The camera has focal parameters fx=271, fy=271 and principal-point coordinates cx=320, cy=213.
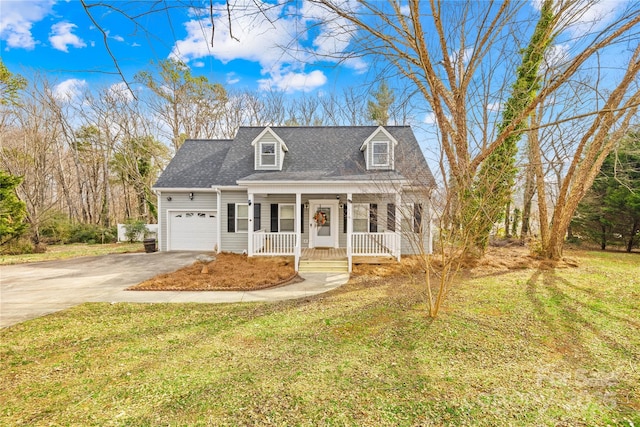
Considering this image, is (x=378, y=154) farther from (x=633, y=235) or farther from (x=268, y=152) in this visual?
(x=633, y=235)

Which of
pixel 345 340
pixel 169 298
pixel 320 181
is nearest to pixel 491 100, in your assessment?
pixel 320 181

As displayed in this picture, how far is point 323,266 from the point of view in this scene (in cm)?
967

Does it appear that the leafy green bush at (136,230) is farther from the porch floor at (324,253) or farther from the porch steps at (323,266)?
the porch steps at (323,266)

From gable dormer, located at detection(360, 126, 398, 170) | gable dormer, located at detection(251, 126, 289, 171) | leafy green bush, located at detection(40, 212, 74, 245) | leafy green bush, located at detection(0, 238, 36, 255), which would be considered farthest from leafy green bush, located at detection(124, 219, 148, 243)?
gable dormer, located at detection(360, 126, 398, 170)

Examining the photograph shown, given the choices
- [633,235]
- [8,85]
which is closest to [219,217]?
[8,85]

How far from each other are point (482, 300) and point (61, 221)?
2213 centimetres

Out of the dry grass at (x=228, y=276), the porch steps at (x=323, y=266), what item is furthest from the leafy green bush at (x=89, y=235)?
the porch steps at (x=323, y=266)

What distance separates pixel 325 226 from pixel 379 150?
165 inches

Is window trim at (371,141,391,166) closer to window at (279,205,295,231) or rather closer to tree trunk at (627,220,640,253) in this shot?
window at (279,205,295,231)

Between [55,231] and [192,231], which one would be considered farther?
[55,231]

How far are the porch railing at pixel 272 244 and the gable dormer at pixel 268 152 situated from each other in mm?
3438

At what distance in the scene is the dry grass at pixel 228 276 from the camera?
7.33 m

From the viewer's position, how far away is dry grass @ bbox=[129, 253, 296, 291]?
7332 mm

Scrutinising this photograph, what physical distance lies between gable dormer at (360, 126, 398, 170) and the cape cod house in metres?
0.04
